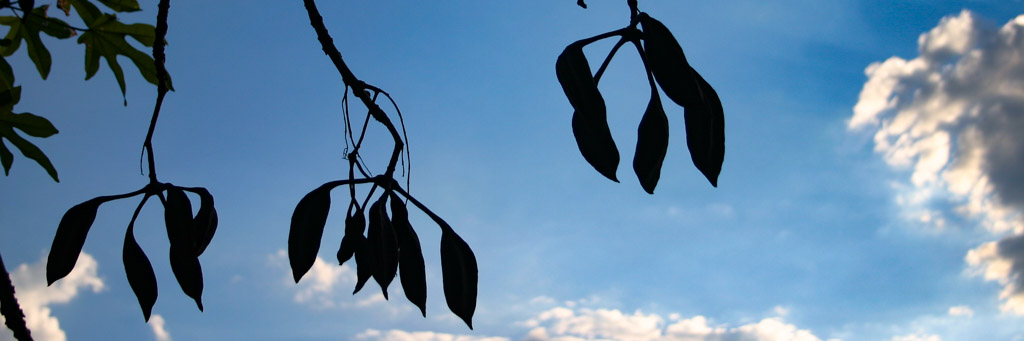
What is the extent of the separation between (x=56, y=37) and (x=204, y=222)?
1.02 meters

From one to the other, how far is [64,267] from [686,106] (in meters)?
0.78

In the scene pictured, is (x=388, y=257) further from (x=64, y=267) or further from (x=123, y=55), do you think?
(x=123, y=55)

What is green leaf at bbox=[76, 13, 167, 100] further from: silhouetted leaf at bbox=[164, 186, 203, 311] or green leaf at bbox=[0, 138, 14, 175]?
silhouetted leaf at bbox=[164, 186, 203, 311]

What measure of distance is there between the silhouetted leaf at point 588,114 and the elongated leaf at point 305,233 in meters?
0.33

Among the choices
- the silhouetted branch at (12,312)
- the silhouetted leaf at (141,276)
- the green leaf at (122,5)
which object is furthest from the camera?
the green leaf at (122,5)

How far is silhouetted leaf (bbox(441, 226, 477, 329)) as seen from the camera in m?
0.80

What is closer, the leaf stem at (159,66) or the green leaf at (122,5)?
the leaf stem at (159,66)

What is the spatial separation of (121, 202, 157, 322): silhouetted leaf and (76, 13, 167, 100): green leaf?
89cm

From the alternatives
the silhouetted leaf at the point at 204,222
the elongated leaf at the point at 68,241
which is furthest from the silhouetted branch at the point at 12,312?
the silhouetted leaf at the point at 204,222

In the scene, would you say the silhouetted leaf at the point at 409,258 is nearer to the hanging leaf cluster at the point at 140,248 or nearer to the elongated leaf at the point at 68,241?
the hanging leaf cluster at the point at 140,248

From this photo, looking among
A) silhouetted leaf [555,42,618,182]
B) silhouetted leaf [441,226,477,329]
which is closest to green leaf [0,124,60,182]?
silhouetted leaf [441,226,477,329]

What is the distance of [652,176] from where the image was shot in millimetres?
672

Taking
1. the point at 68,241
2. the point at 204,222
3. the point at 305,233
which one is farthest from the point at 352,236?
the point at 68,241

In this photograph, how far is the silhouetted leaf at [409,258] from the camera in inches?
32.1
